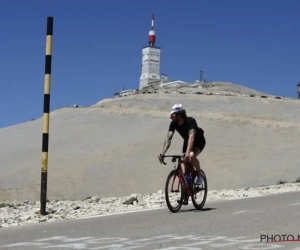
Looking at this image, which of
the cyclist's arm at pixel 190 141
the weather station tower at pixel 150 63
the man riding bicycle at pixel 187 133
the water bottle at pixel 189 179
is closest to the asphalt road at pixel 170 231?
the water bottle at pixel 189 179

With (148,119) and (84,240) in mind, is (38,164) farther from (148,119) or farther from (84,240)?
(84,240)

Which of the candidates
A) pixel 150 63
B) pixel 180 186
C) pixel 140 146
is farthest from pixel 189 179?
pixel 150 63

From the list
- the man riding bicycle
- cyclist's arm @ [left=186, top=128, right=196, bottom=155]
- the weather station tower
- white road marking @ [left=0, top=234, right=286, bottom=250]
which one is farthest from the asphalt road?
the weather station tower

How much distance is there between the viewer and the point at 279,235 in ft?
24.0

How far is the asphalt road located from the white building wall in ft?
376

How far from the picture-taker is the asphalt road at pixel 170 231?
22.4 feet

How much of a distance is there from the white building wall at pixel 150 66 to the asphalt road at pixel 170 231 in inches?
4518

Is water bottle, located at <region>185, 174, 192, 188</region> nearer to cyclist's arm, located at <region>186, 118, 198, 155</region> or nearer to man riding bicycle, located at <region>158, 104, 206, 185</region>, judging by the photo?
man riding bicycle, located at <region>158, 104, 206, 185</region>

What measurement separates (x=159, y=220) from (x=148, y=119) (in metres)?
47.4

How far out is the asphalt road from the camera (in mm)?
6832

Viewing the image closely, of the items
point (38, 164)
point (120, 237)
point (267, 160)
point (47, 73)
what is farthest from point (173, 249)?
point (38, 164)

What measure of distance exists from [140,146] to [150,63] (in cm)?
8574

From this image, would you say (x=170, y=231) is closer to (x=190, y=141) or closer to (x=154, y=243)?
(x=154, y=243)

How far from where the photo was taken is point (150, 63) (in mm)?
127312
